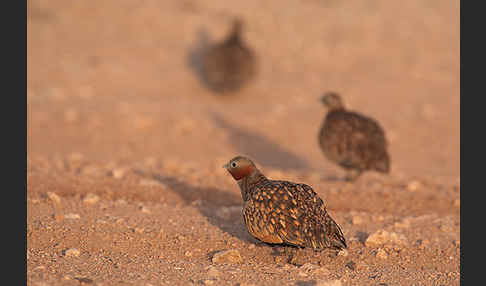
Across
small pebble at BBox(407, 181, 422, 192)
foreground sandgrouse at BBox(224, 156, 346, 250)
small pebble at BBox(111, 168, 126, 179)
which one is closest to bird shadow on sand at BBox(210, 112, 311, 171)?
small pebble at BBox(407, 181, 422, 192)

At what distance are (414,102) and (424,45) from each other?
3.03 m

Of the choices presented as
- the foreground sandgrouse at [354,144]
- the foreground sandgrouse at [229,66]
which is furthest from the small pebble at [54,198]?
the foreground sandgrouse at [229,66]

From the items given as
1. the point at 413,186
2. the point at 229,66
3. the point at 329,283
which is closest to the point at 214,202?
the point at 413,186

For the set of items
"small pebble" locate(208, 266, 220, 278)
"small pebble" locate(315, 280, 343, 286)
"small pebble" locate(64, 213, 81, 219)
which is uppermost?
"small pebble" locate(64, 213, 81, 219)

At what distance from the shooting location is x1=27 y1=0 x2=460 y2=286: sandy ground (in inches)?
211

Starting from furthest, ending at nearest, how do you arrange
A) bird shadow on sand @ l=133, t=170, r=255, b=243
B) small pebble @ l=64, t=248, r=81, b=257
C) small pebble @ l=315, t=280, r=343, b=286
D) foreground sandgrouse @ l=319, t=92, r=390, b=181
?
foreground sandgrouse @ l=319, t=92, r=390, b=181, bird shadow on sand @ l=133, t=170, r=255, b=243, small pebble @ l=64, t=248, r=81, b=257, small pebble @ l=315, t=280, r=343, b=286

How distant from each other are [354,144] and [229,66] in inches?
211

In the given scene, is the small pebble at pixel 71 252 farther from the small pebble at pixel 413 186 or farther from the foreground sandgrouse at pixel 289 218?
the small pebble at pixel 413 186

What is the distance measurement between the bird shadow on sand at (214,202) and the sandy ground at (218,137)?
26mm

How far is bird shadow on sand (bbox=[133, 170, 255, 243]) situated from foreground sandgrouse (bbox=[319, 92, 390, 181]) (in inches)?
68.5

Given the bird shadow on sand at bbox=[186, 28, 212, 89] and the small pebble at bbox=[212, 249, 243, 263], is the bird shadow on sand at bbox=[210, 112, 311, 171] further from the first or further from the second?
the small pebble at bbox=[212, 249, 243, 263]

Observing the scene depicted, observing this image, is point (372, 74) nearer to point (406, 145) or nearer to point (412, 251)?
point (406, 145)

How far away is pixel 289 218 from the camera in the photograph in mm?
5199

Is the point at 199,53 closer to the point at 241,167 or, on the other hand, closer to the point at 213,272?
the point at 241,167
